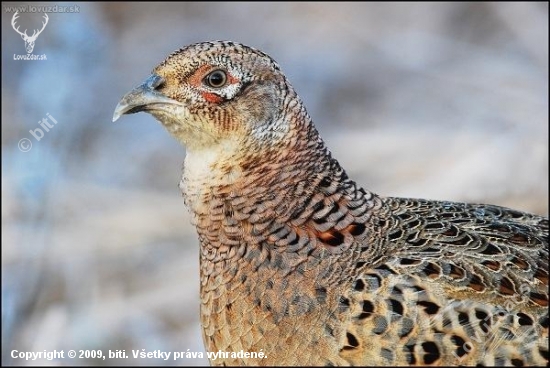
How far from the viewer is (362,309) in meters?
3.89

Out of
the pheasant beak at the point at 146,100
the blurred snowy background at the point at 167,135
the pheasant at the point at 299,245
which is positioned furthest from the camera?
the blurred snowy background at the point at 167,135

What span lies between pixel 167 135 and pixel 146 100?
4262 millimetres

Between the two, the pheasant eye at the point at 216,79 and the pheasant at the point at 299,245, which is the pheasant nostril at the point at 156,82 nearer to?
the pheasant at the point at 299,245

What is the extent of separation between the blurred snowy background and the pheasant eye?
283cm

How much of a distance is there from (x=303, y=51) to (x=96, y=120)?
7.86 feet

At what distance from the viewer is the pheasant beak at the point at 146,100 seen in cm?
412

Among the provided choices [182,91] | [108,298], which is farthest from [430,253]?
[108,298]

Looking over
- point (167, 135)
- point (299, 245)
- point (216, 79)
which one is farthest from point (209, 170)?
point (167, 135)

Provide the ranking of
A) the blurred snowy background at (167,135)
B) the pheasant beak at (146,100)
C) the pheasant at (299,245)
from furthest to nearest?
1. the blurred snowy background at (167,135)
2. the pheasant beak at (146,100)
3. the pheasant at (299,245)

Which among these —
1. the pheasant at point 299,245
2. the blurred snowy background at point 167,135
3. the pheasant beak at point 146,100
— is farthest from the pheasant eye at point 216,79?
the blurred snowy background at point 167,135

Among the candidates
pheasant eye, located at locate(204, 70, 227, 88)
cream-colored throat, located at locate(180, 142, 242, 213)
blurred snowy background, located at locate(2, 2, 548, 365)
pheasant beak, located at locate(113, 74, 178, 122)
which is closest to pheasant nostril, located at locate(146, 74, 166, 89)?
pheasant beak, located at locate(113, 74, 178, 122)

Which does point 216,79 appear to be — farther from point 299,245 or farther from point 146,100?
point 299,245

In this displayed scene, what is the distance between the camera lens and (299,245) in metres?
4.12

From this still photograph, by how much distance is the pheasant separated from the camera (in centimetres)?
384
